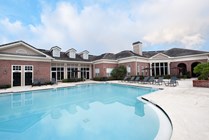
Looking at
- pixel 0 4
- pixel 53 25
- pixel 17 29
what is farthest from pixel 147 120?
pixel 17 29

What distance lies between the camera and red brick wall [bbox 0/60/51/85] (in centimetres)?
1719

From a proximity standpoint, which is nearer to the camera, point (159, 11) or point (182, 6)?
point (182, 6)

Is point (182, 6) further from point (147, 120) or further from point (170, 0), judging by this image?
point (147, 120)

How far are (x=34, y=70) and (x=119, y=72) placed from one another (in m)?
14.5

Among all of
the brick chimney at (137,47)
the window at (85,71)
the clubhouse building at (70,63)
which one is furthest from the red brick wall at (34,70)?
the brick chimney at (137,47)

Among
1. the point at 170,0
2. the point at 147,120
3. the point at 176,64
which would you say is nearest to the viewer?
the point at 147,120

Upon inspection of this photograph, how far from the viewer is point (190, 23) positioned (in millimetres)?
16844

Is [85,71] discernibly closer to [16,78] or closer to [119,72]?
[119,72]

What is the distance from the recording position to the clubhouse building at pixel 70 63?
1816 centimetres

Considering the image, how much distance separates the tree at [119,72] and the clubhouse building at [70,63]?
4.25ft

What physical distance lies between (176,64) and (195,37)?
7.21m

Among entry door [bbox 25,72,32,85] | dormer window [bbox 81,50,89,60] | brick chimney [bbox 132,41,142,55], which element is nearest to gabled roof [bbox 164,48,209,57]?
brick chimney [bbox 132,41,142,55]

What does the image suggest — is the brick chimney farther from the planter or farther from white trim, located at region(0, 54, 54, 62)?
white trim, located at region(0, 54, 54, 62)

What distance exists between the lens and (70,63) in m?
26.1
